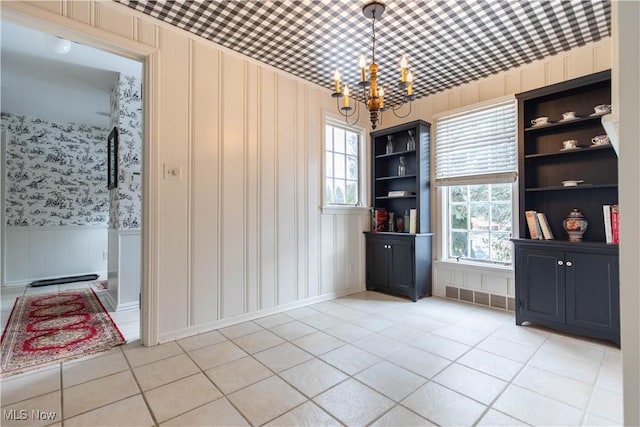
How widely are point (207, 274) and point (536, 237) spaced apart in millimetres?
3187

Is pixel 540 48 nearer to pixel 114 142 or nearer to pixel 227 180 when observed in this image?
pixel 227 180

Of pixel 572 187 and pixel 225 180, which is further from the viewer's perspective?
pixel 225 180

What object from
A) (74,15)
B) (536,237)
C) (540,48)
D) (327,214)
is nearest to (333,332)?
(327,214)

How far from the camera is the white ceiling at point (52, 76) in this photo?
2.97 metres

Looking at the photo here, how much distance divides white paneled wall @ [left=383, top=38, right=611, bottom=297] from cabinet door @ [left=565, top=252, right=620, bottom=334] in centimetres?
69

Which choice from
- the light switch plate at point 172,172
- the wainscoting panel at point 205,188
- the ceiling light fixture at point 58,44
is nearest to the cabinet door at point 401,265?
the wainscoting panel at point 205,188

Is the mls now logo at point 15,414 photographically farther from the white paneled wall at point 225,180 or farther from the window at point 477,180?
the window at point 477,180

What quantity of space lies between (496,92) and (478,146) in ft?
2.07

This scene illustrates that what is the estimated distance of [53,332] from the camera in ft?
8.96

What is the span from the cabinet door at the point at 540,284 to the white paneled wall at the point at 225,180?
6.80 ft

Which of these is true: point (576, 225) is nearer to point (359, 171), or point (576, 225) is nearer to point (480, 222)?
point (480, 222)

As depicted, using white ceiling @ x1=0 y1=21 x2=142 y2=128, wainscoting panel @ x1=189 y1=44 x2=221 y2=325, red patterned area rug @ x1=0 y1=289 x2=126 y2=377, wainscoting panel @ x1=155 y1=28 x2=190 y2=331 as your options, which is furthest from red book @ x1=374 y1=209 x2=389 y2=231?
white ceiling @ x1=0 y1=21 x2=142 y2=128

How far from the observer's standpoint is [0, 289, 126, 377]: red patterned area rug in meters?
2.22

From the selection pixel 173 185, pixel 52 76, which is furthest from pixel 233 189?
pixel 52 76
